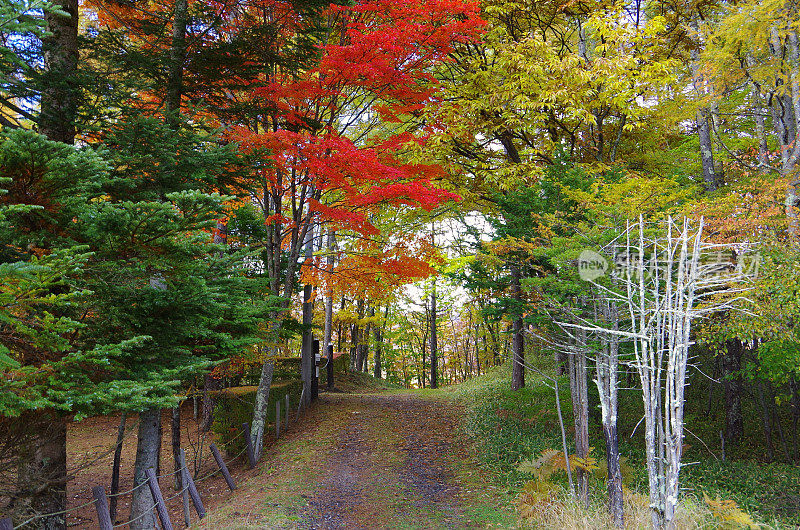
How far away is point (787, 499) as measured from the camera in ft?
25.6

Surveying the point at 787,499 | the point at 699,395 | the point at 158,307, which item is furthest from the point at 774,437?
the point at 158,307

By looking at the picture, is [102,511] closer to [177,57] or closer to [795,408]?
[177,57]

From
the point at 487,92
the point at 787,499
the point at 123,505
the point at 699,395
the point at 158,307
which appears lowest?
the point at 123,505

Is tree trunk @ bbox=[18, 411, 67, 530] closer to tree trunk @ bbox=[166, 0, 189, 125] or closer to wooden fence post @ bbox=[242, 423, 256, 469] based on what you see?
wooden fence post @ bbox=[242, 423, 256, 469]

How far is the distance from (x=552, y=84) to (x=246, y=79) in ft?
18.7

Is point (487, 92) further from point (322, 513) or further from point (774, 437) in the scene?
point (774, 437)

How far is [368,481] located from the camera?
28.2ft

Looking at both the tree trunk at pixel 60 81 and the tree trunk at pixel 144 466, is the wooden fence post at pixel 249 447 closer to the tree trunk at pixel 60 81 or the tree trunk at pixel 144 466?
the tree trunk at pixel 144 466

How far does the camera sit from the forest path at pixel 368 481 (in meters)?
7.04

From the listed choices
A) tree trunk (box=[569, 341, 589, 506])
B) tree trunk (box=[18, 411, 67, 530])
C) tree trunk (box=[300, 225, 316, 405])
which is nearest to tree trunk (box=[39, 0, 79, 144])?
tree trunk (box=[18, 411, 67, 530])

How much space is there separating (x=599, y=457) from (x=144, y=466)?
8.06 meters

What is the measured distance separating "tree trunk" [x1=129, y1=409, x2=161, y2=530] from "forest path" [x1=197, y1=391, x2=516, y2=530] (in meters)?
0.82

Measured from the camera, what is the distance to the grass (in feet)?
21.7

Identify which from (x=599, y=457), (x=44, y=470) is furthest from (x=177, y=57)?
(x=599, y=457)
